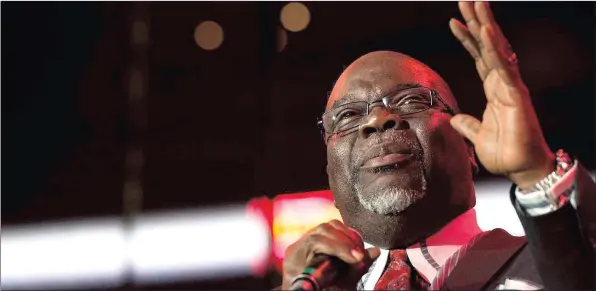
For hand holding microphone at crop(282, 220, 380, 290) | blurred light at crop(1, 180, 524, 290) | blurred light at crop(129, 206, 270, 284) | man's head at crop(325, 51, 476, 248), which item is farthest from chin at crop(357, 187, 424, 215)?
blurred light at crop(129, 206, 270, 284)

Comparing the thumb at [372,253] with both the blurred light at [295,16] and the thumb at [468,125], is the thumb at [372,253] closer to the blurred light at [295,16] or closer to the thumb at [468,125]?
the thumb at [468,125]

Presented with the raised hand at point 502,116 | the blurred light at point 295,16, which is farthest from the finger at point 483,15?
the blurred light at point 295,16

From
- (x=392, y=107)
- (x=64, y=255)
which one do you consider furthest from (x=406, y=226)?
(x=64, y=255)

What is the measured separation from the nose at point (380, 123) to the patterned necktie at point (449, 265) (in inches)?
13.2

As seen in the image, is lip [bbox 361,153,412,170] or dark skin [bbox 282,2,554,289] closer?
dark skin [bbox 282,2,554,289]

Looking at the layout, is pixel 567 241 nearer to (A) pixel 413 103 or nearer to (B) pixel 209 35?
(A) pixel 413 103

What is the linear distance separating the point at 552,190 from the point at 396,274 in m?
0.56

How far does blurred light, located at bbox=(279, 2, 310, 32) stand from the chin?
292cm

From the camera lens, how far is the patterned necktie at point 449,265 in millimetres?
1758

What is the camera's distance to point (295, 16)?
15.4 feet

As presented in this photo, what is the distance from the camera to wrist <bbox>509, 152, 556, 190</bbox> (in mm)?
1407

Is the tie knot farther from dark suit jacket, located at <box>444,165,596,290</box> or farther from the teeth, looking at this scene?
dark suit jacket, located at <box>444,165,596,290</box>

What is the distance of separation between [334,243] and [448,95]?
80cm

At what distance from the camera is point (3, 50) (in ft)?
16.6
